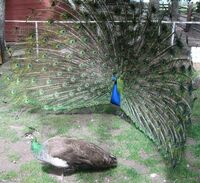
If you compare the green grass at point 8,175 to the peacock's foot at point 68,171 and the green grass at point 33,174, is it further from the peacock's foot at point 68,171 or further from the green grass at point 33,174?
the peacock's foot at point 68,171

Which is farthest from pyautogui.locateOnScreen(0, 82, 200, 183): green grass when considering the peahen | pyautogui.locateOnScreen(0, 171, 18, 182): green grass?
the peahen

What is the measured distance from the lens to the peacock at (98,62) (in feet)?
18.7

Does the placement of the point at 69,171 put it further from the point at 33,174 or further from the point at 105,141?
the point at 105,141

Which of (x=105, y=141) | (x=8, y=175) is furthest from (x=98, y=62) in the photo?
(x=8, y=175)

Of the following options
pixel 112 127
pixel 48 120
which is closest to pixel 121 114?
Answer: pixel 112 127

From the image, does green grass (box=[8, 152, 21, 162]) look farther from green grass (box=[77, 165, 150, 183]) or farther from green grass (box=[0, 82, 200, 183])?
green grass (box=[77, 165, 150, 183])

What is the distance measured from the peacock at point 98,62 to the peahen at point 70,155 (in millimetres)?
1412

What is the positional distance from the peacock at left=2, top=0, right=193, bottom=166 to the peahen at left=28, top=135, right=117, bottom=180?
1.41 meters

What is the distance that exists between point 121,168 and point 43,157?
1003 mm

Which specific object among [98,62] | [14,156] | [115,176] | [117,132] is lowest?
[115,176]

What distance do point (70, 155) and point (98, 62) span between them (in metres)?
2.35

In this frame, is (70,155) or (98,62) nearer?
(70,155)

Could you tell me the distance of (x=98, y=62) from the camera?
19.6ft

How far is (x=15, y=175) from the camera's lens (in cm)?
426
